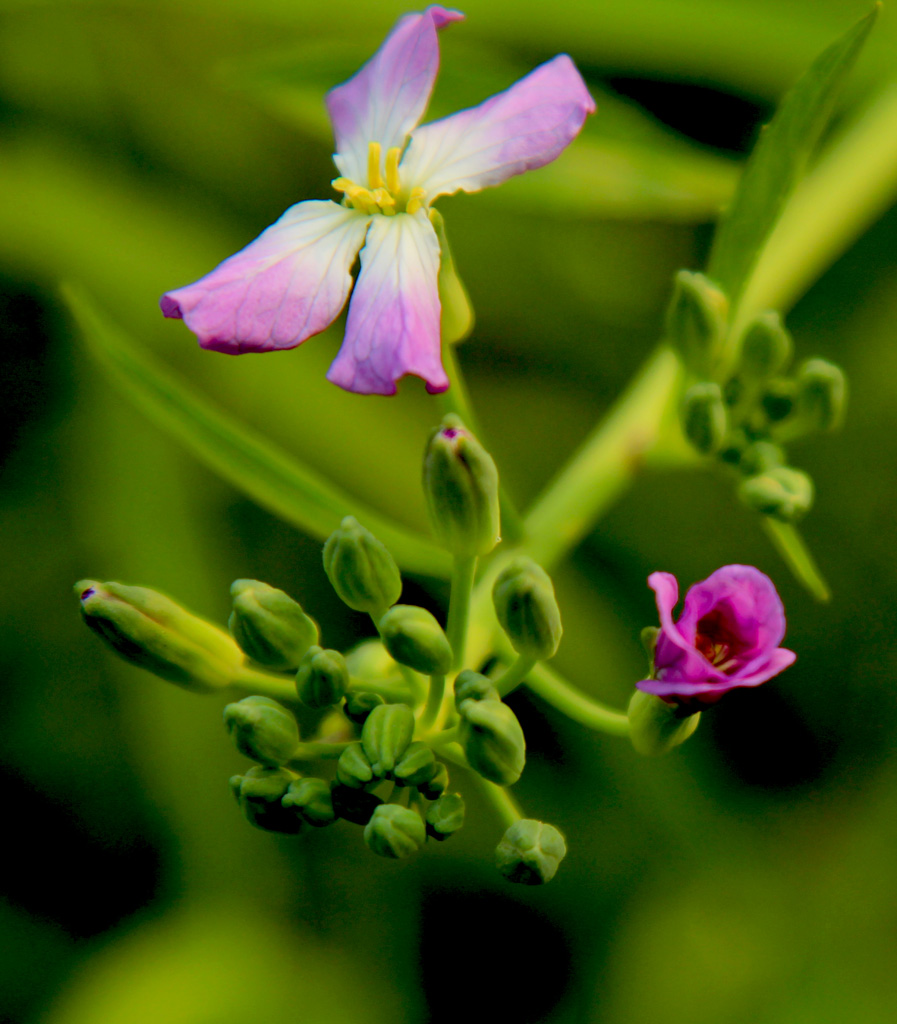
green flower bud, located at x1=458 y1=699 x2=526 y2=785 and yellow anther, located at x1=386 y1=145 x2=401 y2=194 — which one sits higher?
yellow anther, located at x1=386 y1=145 x2=401 y2=194

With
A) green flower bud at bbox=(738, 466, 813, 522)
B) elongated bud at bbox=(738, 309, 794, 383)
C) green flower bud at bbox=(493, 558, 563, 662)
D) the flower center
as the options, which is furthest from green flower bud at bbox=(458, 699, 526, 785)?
elongated bud at bbox=(738, 309, 794, 383)

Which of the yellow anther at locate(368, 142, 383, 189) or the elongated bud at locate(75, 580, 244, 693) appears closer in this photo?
the elongated bud at locate(75, 580, 244, 693)

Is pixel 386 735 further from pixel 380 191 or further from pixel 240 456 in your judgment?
pixel 380 191

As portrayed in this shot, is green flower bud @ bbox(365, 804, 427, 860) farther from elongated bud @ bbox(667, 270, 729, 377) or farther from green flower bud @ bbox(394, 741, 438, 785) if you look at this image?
elongated bud @ bbox(667, 270, 729, 377)

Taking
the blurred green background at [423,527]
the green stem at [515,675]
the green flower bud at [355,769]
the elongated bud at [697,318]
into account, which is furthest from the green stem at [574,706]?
the blurred green background at [423,527]

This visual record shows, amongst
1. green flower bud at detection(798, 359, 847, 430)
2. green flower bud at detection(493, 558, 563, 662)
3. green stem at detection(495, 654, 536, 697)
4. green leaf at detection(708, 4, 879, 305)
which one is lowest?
green stem at detection(495, 654, 536, 697)

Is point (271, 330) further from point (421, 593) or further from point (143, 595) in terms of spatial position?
point (421, 593)

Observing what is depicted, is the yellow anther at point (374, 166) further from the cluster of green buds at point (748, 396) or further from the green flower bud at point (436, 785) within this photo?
the green flower bud at point (436, 785)

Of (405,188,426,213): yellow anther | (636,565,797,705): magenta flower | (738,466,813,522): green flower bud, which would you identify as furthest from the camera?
(738,466,813,522): green flower bud

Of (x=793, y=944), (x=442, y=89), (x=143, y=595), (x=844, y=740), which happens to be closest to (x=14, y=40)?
(x=442, y=89)
